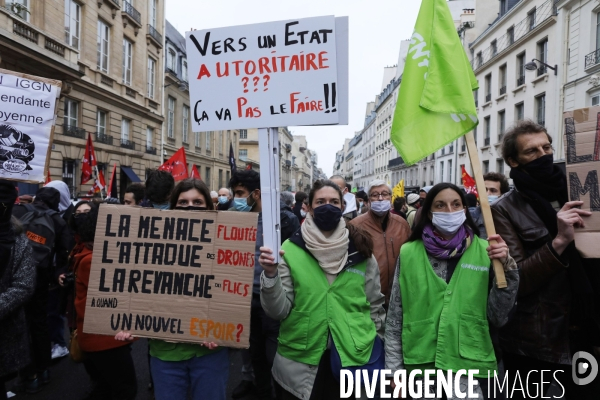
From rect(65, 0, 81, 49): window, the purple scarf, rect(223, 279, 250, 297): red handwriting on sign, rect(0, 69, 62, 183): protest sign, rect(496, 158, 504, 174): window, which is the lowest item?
rect(223, 279, 250, 297): red handwriting on sign

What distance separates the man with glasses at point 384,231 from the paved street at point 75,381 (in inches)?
73.0

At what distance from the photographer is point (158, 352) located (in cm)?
265

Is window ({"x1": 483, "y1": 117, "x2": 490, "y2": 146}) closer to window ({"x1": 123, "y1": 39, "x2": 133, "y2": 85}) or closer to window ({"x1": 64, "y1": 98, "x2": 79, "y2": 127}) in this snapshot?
window ({"x1": 123, "y1": 39, "x2": 133, "y2": 85})

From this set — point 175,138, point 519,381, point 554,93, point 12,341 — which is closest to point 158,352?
point 12,341

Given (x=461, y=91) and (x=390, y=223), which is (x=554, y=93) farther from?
(x=461, y=91)

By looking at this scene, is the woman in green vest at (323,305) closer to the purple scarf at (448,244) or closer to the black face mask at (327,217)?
the black face mask at (327,217)

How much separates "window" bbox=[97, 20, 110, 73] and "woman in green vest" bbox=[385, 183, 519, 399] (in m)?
21.5

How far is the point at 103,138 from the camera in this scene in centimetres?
2042

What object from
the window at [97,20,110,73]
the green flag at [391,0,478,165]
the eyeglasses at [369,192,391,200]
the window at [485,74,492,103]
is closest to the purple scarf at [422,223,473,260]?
the green flag at [391,0,478,165]

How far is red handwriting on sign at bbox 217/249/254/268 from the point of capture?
2594 millimetres

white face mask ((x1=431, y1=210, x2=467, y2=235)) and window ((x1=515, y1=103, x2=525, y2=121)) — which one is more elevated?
window ((x1=515, y1=103, x2=525, y2=121))

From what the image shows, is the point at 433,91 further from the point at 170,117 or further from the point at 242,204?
the point at 170,117

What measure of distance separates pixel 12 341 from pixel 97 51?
20433 mm

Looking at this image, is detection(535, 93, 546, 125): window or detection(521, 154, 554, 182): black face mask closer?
detection(521, 154, 554, 182): black face mask
